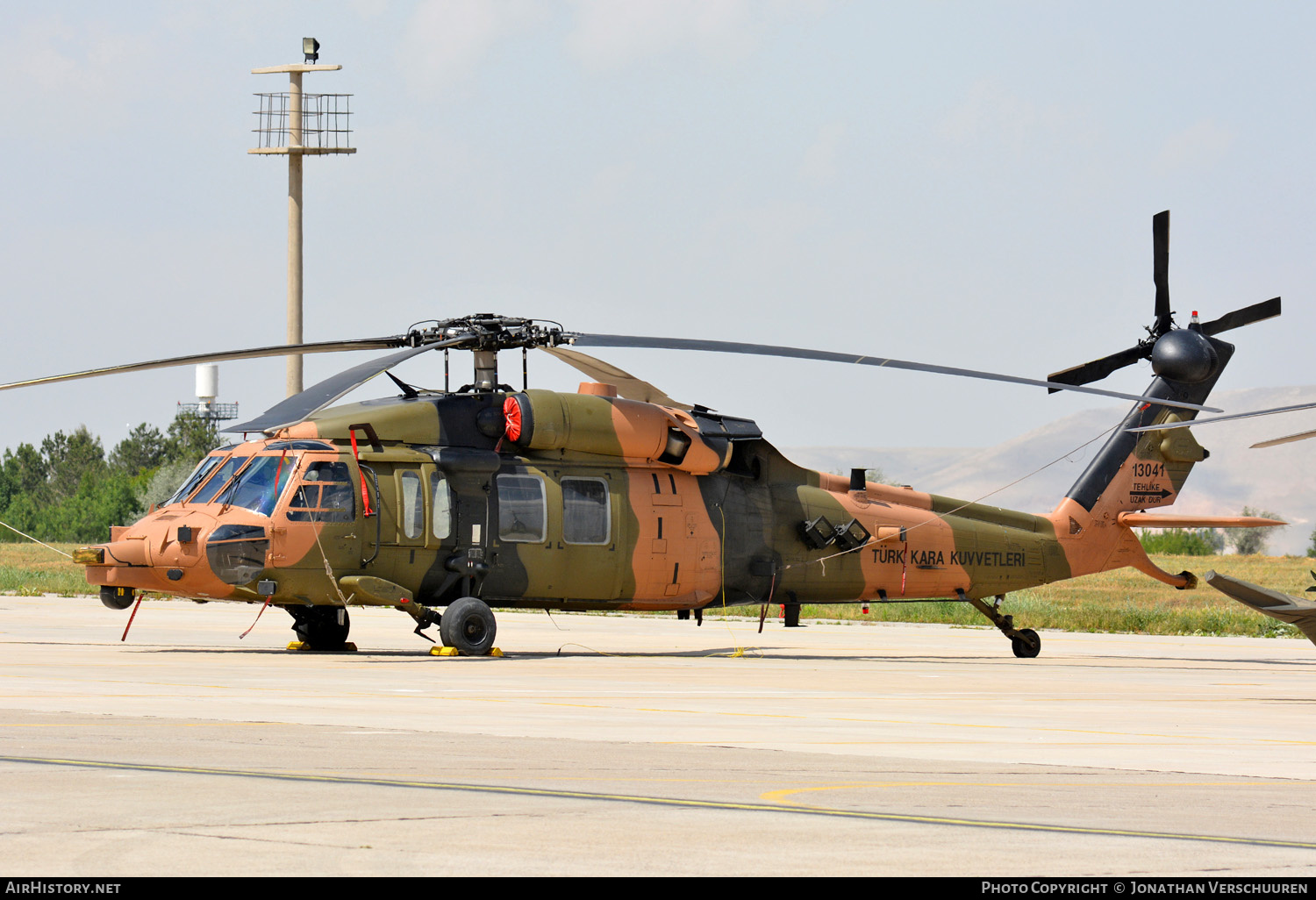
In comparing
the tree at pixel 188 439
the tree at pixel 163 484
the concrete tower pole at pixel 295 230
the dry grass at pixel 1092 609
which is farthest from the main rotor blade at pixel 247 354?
the tree at pixel 188 439

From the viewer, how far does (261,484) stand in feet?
72.0

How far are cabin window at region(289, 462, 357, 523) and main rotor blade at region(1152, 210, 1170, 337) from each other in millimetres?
14350

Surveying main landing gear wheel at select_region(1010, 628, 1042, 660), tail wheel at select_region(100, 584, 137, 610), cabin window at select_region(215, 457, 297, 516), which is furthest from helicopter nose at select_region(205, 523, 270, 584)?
main landing gear wheel at select_region(1010, 628, 1042, 660)

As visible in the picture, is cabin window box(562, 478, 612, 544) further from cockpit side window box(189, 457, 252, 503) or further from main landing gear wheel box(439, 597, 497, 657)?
cockpit side window box(189, 457, 252, 503)

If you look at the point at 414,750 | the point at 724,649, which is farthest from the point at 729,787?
the point at 724,649

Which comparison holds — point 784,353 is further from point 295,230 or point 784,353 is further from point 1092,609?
point 295,230

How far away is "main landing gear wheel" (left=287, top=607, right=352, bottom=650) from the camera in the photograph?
23.6m

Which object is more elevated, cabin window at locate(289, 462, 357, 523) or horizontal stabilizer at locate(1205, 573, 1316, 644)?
cabin window at locate(289, 462, 357, 523)

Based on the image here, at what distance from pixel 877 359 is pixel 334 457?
24.1 feet

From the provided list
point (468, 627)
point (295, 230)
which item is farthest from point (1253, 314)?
point (295, 230)

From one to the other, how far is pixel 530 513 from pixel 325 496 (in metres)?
2.94

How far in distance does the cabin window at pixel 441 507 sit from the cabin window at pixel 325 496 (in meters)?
1.13

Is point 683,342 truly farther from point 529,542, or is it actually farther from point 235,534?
point 235,534

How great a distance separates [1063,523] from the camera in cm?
2820
